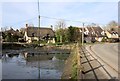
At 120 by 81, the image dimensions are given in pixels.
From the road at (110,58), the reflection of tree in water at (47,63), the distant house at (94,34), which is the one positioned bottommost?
the reflection of tree in water at (47,63)

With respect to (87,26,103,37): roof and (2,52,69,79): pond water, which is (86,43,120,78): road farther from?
(87,26,103,37): roof

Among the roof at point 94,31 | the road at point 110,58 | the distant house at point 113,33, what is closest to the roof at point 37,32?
the roof at point 94,31

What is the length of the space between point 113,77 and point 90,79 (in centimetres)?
139

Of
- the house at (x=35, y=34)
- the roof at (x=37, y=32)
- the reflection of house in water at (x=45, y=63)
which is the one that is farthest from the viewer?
the roof at (x=37, y=32)

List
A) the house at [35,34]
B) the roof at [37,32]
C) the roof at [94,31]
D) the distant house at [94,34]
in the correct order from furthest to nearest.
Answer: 1. the roof at [94,31]
2. the distant house at [94,34]
3. the roof at [37,32]
4. the house at [35,34]

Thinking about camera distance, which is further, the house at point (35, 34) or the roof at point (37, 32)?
the roof at point (37, 32)

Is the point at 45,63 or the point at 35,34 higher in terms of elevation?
the point at 35,34

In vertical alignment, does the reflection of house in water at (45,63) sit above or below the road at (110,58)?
below

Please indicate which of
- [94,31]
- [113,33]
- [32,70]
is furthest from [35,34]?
[32,70]

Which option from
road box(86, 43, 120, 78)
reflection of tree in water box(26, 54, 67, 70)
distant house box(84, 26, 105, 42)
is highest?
distant house box(84, 26, 105, 42)

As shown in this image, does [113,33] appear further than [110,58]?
Yes

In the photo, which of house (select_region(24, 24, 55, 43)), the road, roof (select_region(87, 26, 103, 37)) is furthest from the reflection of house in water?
roof (select_region(87, 26, 103, 37))

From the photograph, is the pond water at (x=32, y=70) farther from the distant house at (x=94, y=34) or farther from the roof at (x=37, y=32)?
the distant house at (x=94, y=34)

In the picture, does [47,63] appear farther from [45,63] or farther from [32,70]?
[32,70]
